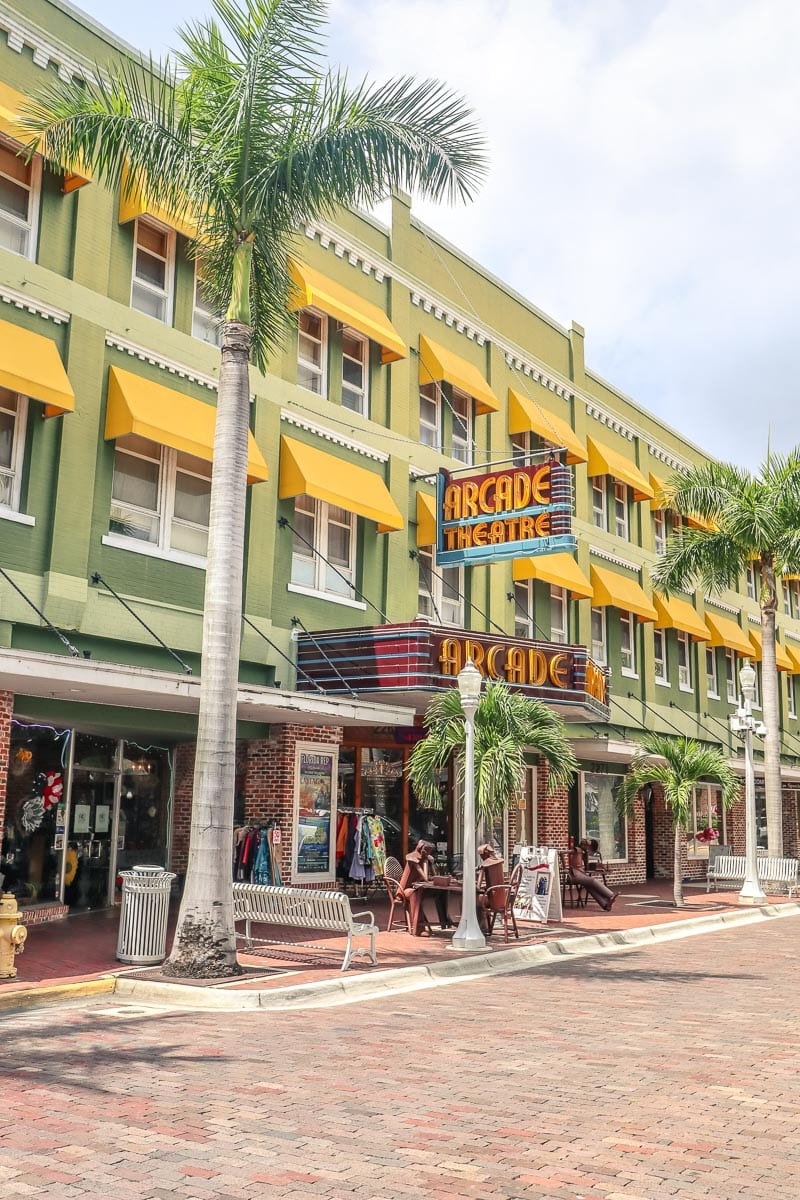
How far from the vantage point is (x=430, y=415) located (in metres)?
23.6

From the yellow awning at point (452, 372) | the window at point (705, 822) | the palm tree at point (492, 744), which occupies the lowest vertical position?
the window at point (705, 822)

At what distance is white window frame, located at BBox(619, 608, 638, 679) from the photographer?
99.4 feet

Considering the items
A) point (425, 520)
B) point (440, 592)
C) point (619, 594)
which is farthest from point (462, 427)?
point (619, 594)

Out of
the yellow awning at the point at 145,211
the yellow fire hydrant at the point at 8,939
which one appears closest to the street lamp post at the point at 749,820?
the yellow awning at the point at 145,211

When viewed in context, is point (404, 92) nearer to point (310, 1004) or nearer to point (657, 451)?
point (310, 1004)

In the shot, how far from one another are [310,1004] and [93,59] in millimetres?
13644

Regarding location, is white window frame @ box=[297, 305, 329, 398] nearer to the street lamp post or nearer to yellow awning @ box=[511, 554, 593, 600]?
yellow awning @ box=[511, 554, 593, 600]

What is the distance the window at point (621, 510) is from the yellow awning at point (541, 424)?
3622 mm

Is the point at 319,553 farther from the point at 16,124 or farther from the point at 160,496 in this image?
the point at 16,124

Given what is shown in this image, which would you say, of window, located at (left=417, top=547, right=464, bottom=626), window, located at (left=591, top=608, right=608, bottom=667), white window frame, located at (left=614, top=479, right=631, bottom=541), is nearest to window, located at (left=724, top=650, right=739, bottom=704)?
white window frame, located at (left=614, top=479, right=631, bottom=541)

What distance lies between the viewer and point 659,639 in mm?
32719

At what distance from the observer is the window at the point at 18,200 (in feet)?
50.3

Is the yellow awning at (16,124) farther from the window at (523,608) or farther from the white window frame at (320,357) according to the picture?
the window at (523,608)

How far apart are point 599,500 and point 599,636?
366 centimetres
